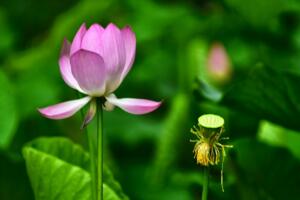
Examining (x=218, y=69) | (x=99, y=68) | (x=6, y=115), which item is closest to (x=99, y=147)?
(x=99, y=68)

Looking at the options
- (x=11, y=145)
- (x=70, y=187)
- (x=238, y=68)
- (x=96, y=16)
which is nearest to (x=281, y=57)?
(x=238, y=68)

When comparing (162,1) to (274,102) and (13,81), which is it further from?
(274,102)

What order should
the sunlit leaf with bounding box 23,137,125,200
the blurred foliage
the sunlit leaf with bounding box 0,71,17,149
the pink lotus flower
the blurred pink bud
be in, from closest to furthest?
the pink lotus flower → the sunlit leaf with bounding box 23,137,125,200 → the blurred foliage → the sunlit leaf with bounding box 0,71,17,149 → the blurred pink bud

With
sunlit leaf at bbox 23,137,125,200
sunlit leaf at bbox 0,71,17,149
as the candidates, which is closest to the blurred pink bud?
sunlit leaf at bbox 0,71,17,149

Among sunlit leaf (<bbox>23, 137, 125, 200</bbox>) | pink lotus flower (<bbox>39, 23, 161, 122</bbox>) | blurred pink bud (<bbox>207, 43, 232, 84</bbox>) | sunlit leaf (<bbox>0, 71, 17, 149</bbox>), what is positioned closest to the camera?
pink lotus flower (<bbox>39, 23, 161, 122</bbox>)

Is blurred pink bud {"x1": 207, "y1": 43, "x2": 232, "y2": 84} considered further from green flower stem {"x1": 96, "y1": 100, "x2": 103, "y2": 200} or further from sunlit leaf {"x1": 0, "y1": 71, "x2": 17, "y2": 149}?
green flower stem {"x1": 96, "y1": 100, "x2": 103, "y2": 200}

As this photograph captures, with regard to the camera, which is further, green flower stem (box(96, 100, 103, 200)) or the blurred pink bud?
the blurred pink bud

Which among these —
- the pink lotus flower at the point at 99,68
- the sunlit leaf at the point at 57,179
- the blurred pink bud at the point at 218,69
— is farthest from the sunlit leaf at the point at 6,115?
the blurred pink bud at the point at 218,69
